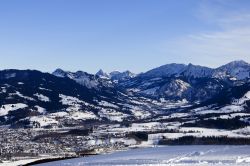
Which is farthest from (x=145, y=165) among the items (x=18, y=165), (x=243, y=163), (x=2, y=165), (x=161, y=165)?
(x=2, y=165)

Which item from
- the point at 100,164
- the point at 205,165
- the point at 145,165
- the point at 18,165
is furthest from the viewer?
the point at 18,165

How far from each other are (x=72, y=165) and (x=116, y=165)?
454 inches

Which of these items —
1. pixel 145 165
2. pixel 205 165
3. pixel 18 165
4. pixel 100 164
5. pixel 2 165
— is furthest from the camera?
pixel 2 165

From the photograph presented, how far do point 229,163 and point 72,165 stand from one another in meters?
39.7

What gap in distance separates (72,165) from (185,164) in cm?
2996

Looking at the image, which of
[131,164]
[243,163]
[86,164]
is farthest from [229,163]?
[86,164]

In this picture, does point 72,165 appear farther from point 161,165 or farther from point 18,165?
point 18,165

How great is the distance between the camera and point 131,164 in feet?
468

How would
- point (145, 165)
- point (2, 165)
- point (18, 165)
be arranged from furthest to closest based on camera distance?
1. point (2, 165)
2. point (18, 165)
3. point (145, 165)

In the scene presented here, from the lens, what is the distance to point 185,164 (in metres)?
132

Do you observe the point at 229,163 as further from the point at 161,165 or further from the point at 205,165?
the point at 161,165

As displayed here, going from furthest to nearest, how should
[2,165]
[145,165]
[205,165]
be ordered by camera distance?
[2,165]
[145,165]
[205,165]

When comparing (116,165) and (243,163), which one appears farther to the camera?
(116,165)

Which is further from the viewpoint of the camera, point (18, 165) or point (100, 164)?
point (18, 165)
